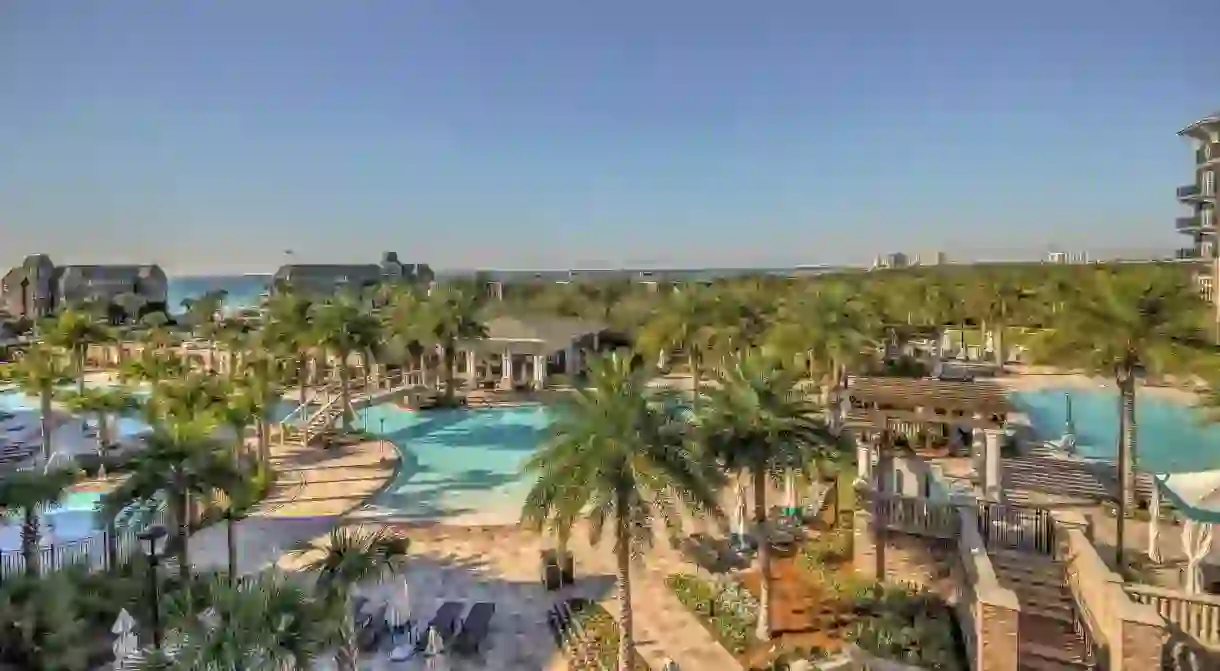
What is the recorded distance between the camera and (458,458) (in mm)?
27812

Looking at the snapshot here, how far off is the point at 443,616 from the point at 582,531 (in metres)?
5.76

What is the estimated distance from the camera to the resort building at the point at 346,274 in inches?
4569

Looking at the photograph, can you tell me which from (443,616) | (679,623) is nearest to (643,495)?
(679,623)

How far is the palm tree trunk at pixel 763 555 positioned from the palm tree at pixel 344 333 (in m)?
21.4

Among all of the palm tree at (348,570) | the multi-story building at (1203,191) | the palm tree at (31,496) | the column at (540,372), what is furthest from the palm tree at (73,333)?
the multi-story building at (1203,191)

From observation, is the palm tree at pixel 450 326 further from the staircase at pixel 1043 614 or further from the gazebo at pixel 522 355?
the staircase at pixel 1043 614

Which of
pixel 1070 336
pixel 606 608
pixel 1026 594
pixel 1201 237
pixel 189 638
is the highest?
pixel 1201 237

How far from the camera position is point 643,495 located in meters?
10.7

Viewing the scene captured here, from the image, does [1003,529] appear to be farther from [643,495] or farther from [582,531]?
[582,531]

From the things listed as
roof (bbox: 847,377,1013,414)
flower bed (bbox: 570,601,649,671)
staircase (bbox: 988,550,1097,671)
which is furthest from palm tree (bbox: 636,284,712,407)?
staircase (bbox: 988,550,1097,671)

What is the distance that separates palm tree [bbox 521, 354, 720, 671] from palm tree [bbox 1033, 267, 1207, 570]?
9715 millimetres

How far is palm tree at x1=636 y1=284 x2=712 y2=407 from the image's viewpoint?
32531 mm

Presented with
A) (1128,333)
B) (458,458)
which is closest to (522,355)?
(458,458)

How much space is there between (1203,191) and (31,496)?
67.4 meters
